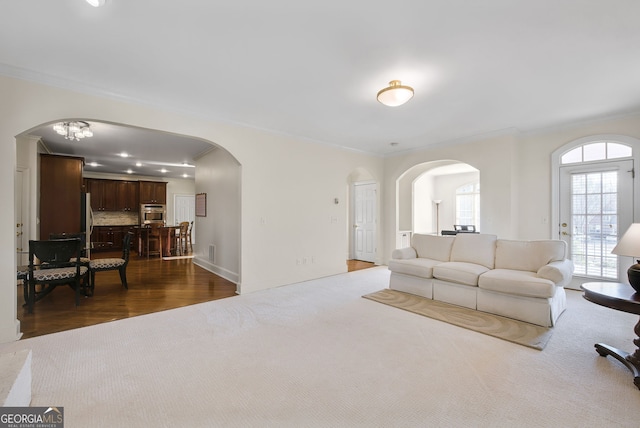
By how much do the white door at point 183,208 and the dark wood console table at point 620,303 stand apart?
11026 mm

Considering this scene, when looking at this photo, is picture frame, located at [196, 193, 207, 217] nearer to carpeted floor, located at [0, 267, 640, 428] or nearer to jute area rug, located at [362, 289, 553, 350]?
carpeted floor, located at [0, 267, 640, 428]

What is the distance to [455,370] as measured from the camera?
7.37ft

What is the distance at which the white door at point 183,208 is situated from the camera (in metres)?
10.7

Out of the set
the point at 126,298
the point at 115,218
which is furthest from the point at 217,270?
the point at 115,218

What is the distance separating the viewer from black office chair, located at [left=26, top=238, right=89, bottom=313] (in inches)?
136

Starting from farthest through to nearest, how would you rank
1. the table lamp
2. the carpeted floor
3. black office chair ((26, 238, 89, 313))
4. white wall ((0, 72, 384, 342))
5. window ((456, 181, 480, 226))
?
window ((456, 181, 480, 226)) < black office chair ((26, 238, 89, 313)) < white wall ((0, 72, 384, 342)) < the table lamp < the carpeted floor

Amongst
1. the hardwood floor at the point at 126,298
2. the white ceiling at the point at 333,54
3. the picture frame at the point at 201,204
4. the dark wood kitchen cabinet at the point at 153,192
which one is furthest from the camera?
the dark wood kitchen cabinet at the point at 153,192

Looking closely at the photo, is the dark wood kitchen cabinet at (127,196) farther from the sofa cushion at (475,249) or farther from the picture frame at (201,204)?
the sofa cushion at (475,249)

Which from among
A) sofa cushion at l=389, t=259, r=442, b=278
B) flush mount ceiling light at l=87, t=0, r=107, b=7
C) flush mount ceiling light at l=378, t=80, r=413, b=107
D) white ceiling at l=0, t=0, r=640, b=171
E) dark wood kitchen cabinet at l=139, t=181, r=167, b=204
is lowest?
sofa cushion at l=389, t=259, r=442, b=278

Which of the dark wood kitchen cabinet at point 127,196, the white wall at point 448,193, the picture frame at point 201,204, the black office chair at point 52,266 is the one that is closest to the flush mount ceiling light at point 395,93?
the black office chair at point 52,266

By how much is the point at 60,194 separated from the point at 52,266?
2948mm

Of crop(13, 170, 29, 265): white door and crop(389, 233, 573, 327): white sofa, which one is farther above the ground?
crop(13, 170, 29, 265): white door

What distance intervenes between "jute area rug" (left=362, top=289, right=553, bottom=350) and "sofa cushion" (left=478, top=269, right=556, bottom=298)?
1.17ft

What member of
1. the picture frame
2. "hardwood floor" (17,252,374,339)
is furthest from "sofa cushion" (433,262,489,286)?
the picture frame
